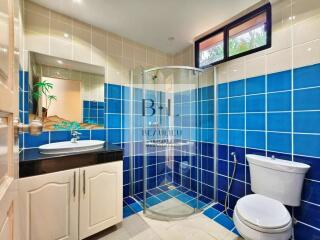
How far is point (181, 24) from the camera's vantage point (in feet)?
6.44

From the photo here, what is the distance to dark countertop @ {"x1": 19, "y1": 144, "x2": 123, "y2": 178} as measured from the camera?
1233 millimetres

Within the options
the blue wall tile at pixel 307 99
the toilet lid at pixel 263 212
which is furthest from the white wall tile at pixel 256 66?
the toilet lid at pixel 263 212

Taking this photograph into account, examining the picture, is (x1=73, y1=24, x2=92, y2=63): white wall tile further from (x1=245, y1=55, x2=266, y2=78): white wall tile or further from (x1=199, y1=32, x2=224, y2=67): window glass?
(x1=245, y1=55, x2=266, y2=78): white wall tile

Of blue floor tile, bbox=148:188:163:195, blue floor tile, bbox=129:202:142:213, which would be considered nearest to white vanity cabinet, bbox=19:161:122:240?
blue floor tile, bbox=129:202:142:213

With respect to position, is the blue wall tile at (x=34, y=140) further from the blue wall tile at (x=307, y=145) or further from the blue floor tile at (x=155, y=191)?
the blue wall tile at (x=307, y=145)

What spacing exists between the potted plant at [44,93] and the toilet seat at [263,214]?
2107mm

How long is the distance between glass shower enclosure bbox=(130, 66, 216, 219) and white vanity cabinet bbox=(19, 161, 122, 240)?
0.69 metres

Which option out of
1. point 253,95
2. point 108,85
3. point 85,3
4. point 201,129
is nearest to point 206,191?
point 201,129

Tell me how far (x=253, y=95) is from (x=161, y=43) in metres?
1.49

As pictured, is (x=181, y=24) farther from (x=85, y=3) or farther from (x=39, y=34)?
(x=39, y=34)

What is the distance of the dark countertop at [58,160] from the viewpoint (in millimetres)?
1233

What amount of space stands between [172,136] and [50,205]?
1710mm

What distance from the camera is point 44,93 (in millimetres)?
1752

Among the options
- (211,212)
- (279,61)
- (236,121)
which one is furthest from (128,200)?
(279,61)
